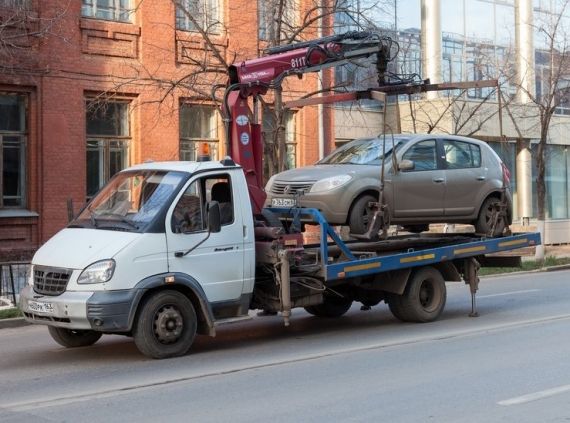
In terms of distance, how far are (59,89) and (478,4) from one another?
54.1ft

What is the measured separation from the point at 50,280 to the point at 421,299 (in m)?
5.53

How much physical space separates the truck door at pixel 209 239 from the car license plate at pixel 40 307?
1350mm

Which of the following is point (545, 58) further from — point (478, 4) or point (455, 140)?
point (455, 140)

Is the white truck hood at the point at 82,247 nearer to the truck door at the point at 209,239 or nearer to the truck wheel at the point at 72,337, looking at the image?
the truck door at the point at 209,239

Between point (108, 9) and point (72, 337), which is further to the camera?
point (108, 9)

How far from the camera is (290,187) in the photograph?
38.1 feet

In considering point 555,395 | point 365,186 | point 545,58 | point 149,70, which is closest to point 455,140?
point 365,186

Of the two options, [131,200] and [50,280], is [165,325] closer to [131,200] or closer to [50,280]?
[50,280]

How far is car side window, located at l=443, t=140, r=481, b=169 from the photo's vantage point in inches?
490

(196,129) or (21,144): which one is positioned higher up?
(196,129)

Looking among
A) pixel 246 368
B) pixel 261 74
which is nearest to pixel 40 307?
pixel 246 368

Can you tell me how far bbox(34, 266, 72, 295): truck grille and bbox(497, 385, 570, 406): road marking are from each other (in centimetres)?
471

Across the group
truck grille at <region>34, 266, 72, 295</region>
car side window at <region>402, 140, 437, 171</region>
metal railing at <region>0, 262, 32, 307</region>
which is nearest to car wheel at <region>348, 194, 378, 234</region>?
car side window at <region>402, 140, 437, 171</region>

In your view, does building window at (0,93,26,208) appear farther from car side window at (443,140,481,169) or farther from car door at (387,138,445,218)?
car side window at (443,140,481,169)
